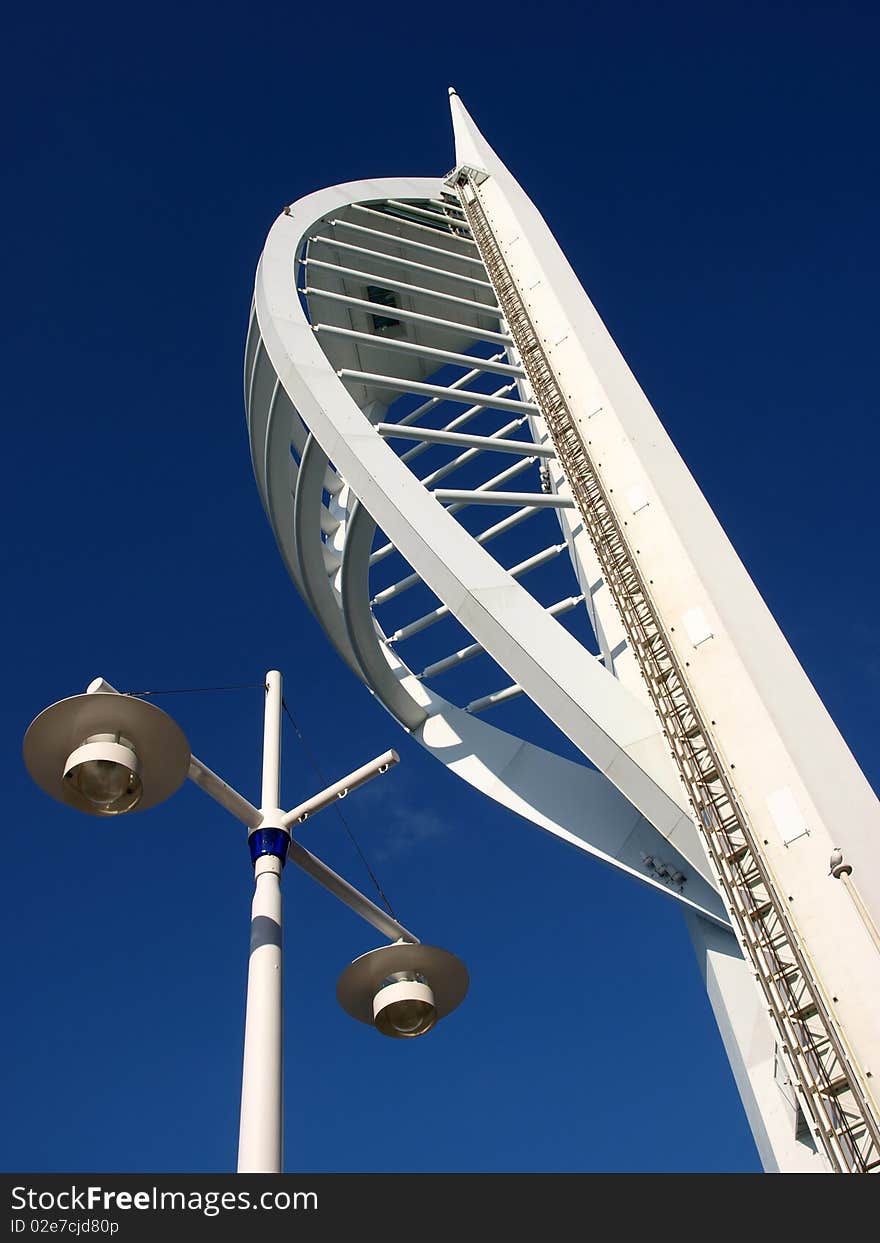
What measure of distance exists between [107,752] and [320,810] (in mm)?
1304

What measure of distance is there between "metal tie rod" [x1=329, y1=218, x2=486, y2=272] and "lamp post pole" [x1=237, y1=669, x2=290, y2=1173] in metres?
15.2

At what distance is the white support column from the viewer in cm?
459

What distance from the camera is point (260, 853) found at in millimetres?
5699

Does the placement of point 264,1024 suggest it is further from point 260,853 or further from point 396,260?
point 396,260

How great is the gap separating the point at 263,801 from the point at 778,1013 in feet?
12.1

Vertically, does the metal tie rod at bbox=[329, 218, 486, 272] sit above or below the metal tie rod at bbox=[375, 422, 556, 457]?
above

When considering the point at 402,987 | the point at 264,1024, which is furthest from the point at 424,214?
the point at 264,1024

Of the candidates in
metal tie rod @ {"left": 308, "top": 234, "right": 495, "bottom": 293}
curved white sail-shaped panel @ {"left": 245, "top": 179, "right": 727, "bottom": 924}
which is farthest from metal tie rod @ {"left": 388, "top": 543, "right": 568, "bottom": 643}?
metal tie rod @ {"left": 308, "top": 234, "right": 495, "bottom": 293}

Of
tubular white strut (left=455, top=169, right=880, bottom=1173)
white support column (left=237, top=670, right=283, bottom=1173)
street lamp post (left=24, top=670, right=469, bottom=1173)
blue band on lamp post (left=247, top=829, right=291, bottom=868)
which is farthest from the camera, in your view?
tubular white strut (left=455, top=169, right=880, bottom=1173)

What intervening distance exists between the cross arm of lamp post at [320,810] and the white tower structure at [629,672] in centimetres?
286

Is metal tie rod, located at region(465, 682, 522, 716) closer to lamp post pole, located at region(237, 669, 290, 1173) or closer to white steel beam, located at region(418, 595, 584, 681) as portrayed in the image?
white steel beam, located at region(418, 595, 584, 681)

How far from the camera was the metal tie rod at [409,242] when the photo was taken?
64.9 ft

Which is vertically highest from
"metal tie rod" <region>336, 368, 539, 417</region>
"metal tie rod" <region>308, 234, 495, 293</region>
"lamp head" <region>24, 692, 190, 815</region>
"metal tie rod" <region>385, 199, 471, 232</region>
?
"metal tie rod" <region>385, 199, 471, 232</region>
